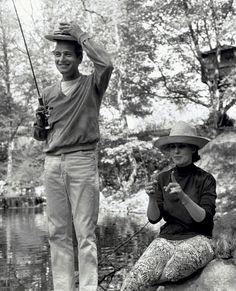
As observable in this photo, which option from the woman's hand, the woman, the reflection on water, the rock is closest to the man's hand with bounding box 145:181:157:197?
the woman

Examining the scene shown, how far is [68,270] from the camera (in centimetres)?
382

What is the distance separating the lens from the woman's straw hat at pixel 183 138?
12.5ft

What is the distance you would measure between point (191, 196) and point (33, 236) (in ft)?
22.7

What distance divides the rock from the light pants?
63 cm

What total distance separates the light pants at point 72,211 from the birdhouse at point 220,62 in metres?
17.3

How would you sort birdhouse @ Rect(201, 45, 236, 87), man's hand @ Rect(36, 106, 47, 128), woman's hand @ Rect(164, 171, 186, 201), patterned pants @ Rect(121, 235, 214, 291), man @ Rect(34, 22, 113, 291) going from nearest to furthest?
1. woman's hand @ Rect(164, 171, 186, 201)
2. patterned pants @ Rect(121, 235, 214, 291)
3. man @ Rect(34, 22, 113, 291)
4. man's hand @ Rect(36, 106, 47, 128)
5. birdhouse @ Rect(201, 45, 236, 87)

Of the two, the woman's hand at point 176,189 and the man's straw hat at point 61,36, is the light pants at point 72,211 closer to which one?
the woman's hand at point 176,189

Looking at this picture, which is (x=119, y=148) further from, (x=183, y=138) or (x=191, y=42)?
(x=183, y=138)

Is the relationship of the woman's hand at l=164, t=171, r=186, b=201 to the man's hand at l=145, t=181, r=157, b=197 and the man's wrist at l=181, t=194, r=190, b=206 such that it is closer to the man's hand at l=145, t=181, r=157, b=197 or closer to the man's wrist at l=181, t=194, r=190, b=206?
the man's wrist at l=181, t=194, r=190, b=206

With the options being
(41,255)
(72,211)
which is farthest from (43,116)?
(41,255)

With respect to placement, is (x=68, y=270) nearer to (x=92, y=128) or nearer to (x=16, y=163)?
(x=92, y=128)

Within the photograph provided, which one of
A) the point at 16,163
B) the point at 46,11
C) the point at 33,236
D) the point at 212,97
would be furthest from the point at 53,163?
the point at 16,163

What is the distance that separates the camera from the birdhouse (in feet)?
67.5

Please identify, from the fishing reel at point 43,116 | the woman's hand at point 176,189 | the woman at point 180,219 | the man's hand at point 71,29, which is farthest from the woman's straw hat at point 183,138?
the man's hand at point 71,29
